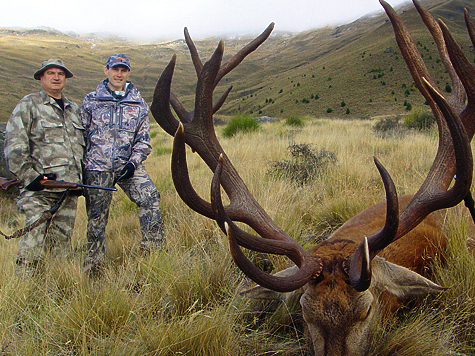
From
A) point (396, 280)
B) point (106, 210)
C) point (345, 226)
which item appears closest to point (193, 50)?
point (345, 226)

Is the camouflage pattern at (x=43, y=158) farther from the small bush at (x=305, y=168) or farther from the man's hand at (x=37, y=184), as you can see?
the small bush at (x=305, y=168)

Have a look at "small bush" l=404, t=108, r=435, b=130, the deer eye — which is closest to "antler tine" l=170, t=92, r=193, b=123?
the deer eye

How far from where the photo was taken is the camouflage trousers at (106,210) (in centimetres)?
378

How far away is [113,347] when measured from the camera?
75.0 inches

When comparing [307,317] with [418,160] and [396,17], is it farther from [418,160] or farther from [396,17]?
[418,160]

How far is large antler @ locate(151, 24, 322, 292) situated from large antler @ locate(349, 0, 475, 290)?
12.9 inches

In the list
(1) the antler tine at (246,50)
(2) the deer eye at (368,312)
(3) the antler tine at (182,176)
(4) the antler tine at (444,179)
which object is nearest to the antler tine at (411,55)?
(4) the antler tine at (444,179)

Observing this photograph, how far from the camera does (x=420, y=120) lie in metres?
11.9

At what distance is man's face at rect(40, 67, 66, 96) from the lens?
11.7ft

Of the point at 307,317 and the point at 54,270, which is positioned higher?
the point at 307,317

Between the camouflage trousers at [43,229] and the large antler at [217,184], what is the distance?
2007 mm

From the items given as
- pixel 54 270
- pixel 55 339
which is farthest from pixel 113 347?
pixel 54 270

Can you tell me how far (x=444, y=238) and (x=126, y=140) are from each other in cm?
336

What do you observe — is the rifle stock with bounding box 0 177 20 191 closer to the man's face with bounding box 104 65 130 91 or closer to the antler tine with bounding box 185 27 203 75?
the man's face with bounding box 104 65 130 91
